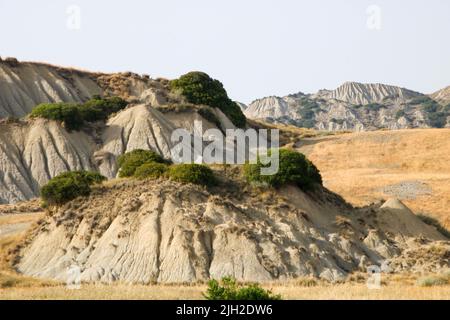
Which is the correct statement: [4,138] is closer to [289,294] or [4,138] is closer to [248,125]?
[248,125]

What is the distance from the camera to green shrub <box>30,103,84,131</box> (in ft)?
243

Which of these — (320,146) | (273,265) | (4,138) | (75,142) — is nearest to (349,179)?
(320,146)

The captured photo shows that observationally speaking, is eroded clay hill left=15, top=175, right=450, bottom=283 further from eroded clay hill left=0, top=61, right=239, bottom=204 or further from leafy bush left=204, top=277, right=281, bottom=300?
eroded clay hill left=0, top=61, right=239, bottom=204

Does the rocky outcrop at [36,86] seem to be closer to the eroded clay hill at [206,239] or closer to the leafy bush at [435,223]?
the eroded clay hill at [206,239]

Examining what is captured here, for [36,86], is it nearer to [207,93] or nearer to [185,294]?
[207,93]

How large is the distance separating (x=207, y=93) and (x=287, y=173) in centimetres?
5472

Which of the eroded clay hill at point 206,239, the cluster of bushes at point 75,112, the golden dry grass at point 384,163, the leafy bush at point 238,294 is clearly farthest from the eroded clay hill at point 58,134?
the leafy bush at point 238,294

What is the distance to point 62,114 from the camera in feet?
244

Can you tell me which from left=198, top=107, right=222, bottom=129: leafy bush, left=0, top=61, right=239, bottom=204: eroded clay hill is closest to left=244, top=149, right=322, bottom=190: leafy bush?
left=0, top=61, right=239, bottom=204: eroded clay hill

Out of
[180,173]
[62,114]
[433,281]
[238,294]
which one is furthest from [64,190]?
[62,114]

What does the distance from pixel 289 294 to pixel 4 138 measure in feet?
182

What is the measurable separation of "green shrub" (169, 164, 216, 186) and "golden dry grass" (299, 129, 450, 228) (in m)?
24.9

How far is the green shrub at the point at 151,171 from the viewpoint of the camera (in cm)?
4278

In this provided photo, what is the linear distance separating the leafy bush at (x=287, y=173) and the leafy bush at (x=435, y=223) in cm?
1342
